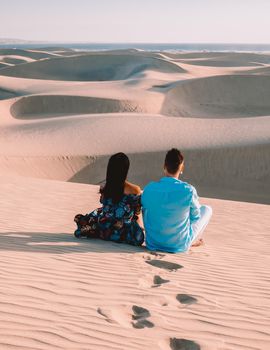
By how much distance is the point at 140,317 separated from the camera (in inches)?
152

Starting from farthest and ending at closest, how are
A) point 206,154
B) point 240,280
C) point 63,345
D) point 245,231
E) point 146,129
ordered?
point 146,129 < point 206,154 < point 245,231 < point 240,280 < point 63,345

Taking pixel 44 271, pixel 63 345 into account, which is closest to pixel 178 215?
pixel 44 271

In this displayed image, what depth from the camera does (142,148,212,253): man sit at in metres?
5.31

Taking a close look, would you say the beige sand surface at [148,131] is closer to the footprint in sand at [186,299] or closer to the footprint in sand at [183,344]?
the footprint in sand at [186,299]

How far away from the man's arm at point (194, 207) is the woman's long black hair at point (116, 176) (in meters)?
0.71

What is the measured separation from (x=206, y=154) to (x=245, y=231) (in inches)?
288

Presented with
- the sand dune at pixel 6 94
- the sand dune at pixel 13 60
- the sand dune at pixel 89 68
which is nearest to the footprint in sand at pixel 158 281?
the sand dune at pixel 6 94

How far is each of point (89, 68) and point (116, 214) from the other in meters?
50.2

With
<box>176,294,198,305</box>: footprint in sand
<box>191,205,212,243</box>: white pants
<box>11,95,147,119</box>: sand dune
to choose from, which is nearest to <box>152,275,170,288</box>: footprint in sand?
<box>176,294,198,305</box>: footprint in sand

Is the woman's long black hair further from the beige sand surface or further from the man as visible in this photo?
the beige sand surface

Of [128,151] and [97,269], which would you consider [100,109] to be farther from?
[97,269]

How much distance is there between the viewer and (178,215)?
5.41m

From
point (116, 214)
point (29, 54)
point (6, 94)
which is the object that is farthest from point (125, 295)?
point (29, 54)

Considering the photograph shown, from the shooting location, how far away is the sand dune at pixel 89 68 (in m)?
50.2
